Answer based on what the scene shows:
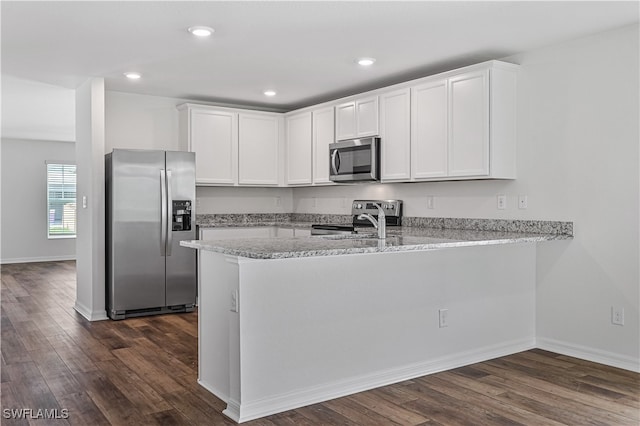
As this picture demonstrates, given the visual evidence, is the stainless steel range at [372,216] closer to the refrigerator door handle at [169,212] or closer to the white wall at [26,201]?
the refrigerator door handle at [169,212]

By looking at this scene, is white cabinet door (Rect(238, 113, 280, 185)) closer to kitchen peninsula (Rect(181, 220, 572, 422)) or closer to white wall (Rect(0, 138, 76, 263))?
kitchen peninsula (Rect(181, 220, 572, 422))

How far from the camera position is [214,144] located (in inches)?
239

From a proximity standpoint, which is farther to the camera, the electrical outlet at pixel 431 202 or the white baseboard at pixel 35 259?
the white baseboard at pixel 35 259

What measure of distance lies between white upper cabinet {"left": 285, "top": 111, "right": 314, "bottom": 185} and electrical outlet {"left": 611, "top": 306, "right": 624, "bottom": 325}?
3.31 metres

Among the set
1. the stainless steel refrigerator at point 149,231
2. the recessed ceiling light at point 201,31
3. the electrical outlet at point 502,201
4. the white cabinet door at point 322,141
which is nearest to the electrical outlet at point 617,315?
the electrical outlet at point 502,201

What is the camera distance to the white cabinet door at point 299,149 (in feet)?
20.2

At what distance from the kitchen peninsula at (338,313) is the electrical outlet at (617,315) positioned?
0.58 meters

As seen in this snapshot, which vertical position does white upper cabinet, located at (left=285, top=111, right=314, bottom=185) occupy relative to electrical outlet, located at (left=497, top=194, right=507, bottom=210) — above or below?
above

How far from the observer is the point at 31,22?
140 inches

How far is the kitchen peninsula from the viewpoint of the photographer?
292 cm

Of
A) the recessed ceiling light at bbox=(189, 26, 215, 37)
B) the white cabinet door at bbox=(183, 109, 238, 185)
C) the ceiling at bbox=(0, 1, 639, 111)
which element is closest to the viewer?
the ceiling at bbox=(0, 1, 639, 111)

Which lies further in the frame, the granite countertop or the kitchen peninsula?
the kitchen peninsula

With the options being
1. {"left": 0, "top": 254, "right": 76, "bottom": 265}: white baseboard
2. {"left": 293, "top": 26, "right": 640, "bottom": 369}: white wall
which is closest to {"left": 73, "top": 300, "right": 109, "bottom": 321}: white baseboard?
{"left": 293, "top": 26, "right": 640, "bottom": 369}: white wall

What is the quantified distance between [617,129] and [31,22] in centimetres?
383
